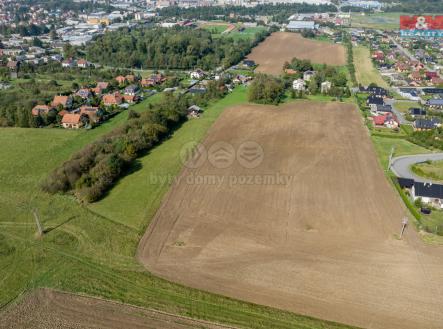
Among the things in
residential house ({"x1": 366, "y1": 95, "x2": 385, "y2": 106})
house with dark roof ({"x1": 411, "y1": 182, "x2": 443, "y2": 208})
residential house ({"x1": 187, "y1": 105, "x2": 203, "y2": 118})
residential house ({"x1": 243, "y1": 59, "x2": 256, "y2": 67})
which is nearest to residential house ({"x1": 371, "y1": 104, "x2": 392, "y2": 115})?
residential house ({"x1": 366, "y1": 95, "x2": 385, "y2": 106})

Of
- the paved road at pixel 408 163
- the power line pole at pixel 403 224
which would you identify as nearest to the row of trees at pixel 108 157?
the power line pole at pixel 403 224

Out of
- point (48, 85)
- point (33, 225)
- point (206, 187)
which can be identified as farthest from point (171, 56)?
point (33, 225)

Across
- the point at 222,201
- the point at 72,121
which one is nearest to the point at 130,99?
the point at 72,121

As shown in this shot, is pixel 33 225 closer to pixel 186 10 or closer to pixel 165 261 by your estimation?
pixel 165 261

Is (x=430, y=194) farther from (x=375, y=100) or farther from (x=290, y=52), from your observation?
(x=290, y=52)

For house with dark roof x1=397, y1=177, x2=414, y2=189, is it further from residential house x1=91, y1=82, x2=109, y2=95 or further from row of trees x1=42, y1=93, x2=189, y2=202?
residential house x1=91, y1=82, x2=109, y2=95

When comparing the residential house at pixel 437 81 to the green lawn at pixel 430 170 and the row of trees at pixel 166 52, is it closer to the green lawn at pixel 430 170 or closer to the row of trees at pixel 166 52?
the green lawn at pixel 430 170

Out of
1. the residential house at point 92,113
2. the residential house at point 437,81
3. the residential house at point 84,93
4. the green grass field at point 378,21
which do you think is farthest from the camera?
the green grass field at point 378,21
